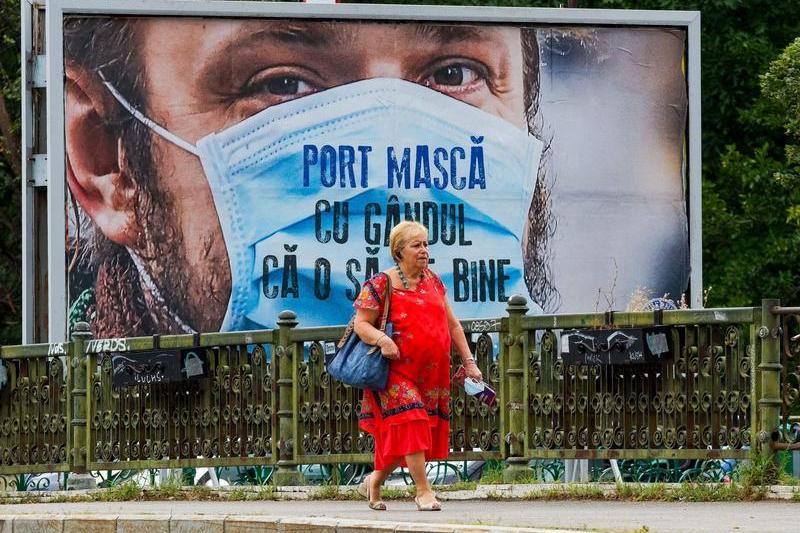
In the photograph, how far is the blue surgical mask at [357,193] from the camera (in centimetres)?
1956

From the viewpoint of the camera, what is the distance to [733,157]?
35156 millimetres

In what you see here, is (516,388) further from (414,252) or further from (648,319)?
(414,252)

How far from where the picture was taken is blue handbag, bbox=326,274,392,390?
10.6 metres

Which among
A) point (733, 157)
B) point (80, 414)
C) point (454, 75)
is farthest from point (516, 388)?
point (733, 157)

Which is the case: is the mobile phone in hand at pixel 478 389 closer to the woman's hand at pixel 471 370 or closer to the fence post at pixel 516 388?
the woman's hand at pixel 471 370

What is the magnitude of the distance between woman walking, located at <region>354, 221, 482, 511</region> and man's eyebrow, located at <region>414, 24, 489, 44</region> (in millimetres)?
9542

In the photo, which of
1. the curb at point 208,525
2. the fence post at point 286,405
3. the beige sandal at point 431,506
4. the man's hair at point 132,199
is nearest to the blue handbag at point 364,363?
the beige sandal at point 431,506

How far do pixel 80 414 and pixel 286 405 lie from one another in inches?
91.5

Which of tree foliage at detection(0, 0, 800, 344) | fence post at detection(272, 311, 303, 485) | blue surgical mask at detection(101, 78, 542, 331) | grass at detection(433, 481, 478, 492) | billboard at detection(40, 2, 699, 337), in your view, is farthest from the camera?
tree foliage at detection(0, 0, 800, 344)

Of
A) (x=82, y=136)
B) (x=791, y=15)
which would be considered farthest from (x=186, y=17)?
(x=791, y=15)

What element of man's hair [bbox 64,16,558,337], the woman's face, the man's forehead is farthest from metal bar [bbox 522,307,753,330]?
the man's forehead

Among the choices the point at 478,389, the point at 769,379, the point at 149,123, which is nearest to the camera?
the point at 478,389

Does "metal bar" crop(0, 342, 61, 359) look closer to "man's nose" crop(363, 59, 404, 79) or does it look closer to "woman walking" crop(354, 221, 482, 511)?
"man's nose" crop(363, 59, 404, 79)

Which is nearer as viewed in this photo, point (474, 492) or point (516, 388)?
point (474, 492)
